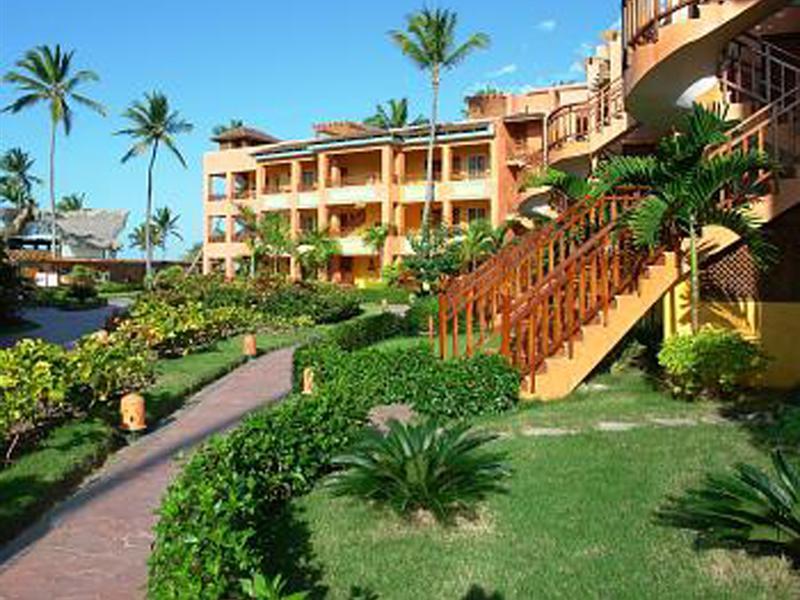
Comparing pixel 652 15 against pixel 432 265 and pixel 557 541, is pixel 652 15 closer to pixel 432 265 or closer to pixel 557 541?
pixel 557 541

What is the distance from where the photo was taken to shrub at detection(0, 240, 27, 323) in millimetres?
25078

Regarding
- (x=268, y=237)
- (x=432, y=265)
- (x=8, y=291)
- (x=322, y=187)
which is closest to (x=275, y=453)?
(x=432, y=265)

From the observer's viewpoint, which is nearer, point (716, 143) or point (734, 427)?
point (734, 427)

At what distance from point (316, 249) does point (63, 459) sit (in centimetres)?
3282

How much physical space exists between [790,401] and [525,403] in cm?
314

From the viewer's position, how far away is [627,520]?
6.03 meters

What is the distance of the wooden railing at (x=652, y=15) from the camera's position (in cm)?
1079

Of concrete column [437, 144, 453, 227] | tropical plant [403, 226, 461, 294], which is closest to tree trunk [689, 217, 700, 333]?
tropical plant [403, 226, 461, 294]

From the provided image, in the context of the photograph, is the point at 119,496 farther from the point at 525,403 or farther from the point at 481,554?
the point at 525,403

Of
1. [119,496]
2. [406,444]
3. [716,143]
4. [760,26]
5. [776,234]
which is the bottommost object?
[119,496]

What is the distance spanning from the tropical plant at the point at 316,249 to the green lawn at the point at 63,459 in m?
27.0

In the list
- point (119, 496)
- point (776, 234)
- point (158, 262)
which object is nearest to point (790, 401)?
point (776, 234)

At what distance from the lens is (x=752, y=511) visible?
17.0 feet

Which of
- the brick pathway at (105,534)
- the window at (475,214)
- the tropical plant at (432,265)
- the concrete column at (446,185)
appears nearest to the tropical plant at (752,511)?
the brick pathway at (105,534)
